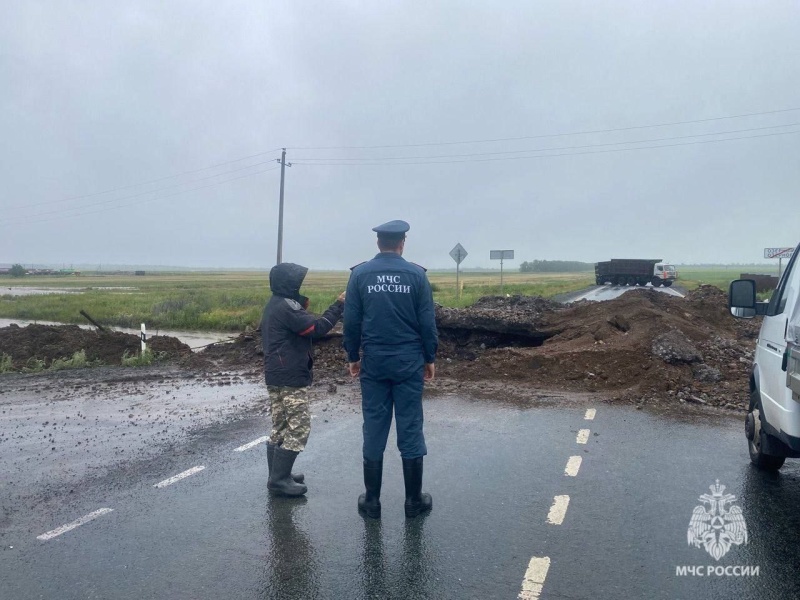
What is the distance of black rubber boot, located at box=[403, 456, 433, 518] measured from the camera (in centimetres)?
512

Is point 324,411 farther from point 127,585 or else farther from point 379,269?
point 127,585

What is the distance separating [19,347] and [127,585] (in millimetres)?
14333

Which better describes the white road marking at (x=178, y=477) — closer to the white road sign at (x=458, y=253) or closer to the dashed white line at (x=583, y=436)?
the dashed white line at (x=583, y=436)

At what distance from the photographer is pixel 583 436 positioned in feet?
24.7

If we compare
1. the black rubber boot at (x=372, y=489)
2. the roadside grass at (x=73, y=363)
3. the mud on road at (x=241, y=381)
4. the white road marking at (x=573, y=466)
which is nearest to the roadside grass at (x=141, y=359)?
the mud on road at (x=241, y=381)

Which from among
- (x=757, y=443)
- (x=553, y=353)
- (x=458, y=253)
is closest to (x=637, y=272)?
(x=458, y=253)

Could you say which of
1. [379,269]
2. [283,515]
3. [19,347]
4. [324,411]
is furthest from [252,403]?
[19,347]

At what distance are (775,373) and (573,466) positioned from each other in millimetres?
1907

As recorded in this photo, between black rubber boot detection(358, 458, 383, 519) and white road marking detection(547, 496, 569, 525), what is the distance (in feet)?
4.01

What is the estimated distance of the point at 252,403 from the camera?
32.8ft

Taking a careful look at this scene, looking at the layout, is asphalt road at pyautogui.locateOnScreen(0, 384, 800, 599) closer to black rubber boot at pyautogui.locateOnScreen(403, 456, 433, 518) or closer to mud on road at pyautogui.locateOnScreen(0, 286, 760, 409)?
black rubber boot at pyautogui.locateOnScreen(403, 456, 433, 518)

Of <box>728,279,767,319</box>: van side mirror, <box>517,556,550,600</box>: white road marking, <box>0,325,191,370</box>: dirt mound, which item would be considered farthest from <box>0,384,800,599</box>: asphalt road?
<box>0,325,191,370</box>: dirt mound

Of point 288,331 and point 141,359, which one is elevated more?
point 288,331

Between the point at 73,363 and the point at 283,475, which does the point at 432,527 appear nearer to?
the point at 283,475
